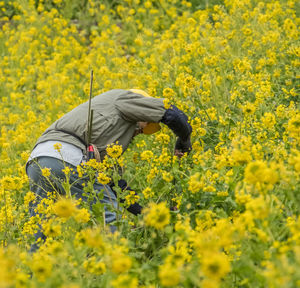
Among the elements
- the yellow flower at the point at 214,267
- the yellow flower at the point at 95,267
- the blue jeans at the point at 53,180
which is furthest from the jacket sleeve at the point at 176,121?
the yellow flower at the point at 214,267

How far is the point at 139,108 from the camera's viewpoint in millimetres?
3547

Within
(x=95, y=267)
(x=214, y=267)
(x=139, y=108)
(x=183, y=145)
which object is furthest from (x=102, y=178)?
(x=214, y=267)

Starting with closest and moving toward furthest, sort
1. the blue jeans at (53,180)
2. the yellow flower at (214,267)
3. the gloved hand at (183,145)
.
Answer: the yellow flower at (214,267)
the blue jeans at (53,180)
the gloved hand at (183,145)

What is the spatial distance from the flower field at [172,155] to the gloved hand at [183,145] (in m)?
0.08

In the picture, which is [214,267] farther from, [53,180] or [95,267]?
[53,180]

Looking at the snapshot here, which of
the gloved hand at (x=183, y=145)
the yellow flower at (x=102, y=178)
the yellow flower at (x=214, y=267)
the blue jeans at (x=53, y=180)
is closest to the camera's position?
the yellow flower at (x=214, y=267)

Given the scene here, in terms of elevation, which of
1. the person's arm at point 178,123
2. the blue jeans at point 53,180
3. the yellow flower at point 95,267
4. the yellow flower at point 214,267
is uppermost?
the yellow flower at point 214,267

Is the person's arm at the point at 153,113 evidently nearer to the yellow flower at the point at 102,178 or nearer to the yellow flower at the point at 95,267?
the yellow flower at the point at 102,178

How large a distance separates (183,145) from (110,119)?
64cm

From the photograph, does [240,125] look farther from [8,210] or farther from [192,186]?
[8,210]

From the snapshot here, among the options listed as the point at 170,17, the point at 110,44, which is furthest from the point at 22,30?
the point at 170,17

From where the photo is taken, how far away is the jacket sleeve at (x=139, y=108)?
11.5 feet

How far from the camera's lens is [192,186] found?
2391 millimetres

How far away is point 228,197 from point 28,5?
29.5 ft
